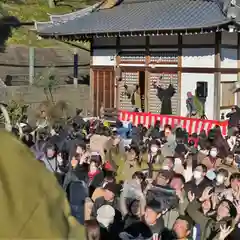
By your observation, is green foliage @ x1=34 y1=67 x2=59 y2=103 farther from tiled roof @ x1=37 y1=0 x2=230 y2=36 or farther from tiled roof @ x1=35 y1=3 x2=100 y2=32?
tiled roof @ x1=37 y1=0 x2=230 y2=36

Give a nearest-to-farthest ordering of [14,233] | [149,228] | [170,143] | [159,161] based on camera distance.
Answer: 1. [14,233]
2. [149,228]
3. [159,161]
4. [170,143]

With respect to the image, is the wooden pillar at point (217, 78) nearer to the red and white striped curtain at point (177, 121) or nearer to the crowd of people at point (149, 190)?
the red and white striped curtain at point (177, 121)

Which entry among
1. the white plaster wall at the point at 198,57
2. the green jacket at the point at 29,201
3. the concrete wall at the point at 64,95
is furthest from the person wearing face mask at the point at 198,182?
the concrete wall at the point at 64,95

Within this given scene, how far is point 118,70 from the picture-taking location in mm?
19484

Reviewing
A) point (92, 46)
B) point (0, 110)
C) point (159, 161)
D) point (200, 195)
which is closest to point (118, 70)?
point (92, 46)

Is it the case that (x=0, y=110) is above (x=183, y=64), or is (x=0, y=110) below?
below

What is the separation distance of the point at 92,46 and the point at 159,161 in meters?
12.0

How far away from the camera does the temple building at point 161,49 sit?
668 inches

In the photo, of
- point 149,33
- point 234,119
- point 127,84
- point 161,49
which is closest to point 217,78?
point 161,49

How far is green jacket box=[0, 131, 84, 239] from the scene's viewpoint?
115 cm

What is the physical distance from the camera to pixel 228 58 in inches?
684

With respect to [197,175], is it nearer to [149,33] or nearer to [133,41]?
[149,33]

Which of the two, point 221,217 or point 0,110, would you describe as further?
point 221,217

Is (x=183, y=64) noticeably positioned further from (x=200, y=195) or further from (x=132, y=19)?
(x=200, y=195)
